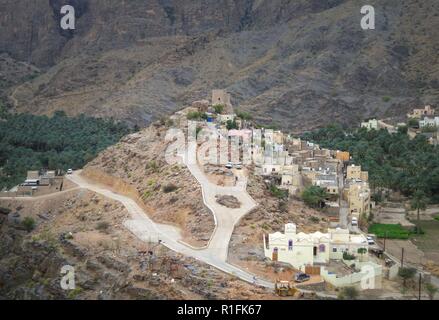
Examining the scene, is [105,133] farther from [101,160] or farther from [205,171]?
[205,171]

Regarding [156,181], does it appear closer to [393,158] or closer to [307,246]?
[307,246]

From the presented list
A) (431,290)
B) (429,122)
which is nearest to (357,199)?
(431,290)

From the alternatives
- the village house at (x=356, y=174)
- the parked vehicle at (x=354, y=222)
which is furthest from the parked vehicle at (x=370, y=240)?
the village house at (x=356, y=174)

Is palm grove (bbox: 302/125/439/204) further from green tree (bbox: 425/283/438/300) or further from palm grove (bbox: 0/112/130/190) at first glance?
green tree (bbox: 425/283/438/300)

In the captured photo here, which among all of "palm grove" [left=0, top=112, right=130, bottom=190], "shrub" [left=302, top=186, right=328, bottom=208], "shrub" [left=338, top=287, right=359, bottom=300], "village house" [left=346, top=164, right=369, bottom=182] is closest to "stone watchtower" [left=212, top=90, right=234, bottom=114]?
"palm grove" [left=0, top=112, right=130, bottom=190]

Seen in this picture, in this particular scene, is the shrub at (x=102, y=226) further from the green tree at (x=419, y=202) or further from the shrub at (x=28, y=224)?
the green tree at (x=419, y=202)
